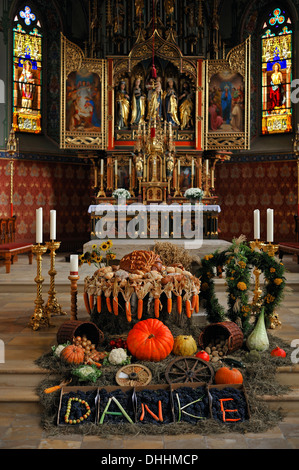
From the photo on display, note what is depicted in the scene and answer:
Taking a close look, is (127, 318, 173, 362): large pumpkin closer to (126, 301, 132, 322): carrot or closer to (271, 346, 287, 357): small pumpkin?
(126, 301, 132, 322): carrot

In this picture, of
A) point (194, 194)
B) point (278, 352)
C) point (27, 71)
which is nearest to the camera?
point (278, 352)

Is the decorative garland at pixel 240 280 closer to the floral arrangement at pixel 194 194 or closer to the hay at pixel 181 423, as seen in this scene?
the hay at pixel 181 423

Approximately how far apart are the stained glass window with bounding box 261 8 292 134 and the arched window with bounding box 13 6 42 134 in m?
6.49

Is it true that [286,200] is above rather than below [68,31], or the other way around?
below

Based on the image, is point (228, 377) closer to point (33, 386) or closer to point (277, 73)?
point (33, 386)

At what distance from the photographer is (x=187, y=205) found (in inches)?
439

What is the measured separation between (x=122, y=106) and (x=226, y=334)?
895 cm

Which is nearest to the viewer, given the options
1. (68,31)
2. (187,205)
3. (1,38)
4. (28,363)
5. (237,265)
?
(28,363)

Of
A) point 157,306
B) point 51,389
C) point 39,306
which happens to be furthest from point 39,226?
point 51,389

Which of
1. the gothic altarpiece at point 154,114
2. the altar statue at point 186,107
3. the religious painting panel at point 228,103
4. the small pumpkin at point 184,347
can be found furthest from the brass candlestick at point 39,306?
the altar statue at point 186,107

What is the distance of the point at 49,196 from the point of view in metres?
14.2

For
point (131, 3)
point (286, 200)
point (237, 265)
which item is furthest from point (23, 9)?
point (237, 265)

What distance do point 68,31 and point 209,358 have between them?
12274 millimetres

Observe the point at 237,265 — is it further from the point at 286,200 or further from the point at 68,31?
the point at 68,31
